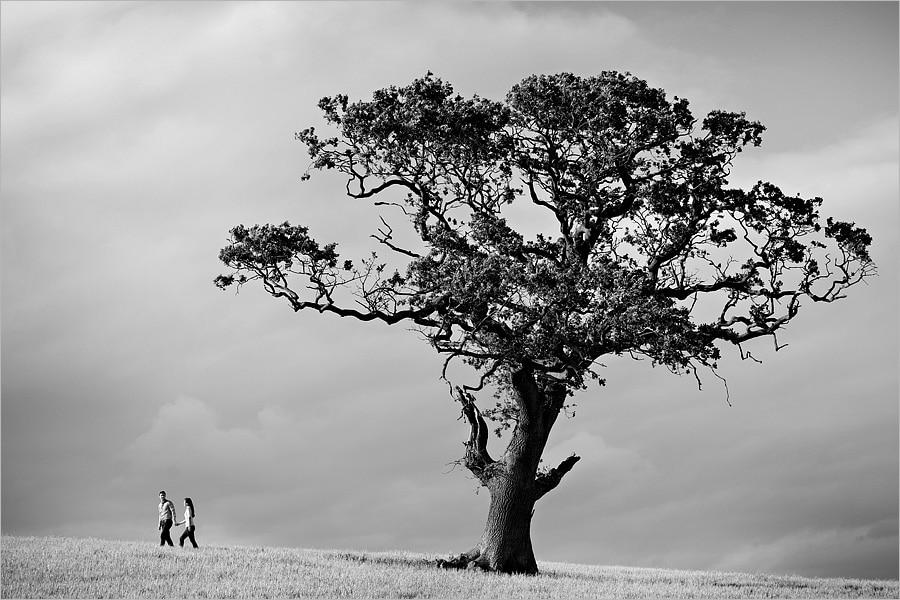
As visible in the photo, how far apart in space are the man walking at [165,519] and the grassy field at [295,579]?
638 millimetres

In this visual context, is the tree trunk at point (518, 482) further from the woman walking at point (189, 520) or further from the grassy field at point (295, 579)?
the woman walking at point (189, 520)

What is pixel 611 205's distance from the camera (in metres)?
31.1

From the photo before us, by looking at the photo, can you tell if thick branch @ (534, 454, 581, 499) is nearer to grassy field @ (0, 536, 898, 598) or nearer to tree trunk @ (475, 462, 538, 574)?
tree trunk @ (475, 462, 538, 574)

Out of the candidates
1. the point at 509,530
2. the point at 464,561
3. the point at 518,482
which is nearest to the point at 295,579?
the point at 464,561

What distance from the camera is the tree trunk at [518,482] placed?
102 ft

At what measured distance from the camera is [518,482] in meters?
31.4

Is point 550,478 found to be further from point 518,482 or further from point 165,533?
point 165,533

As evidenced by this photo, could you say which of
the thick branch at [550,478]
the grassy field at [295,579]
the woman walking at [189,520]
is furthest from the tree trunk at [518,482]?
the woman walking at [189,520]

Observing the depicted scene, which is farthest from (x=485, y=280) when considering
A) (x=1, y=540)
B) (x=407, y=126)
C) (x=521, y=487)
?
(x=1, y=540)

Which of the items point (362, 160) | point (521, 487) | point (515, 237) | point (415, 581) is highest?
point (362, 160)

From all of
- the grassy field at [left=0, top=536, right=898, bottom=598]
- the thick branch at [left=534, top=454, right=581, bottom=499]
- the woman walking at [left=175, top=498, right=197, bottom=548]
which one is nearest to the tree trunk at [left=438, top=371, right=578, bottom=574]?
the thick branch at [left=534, top=454, right=581, bottom=499]

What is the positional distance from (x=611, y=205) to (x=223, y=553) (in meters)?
16.5

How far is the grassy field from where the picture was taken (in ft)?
84.7

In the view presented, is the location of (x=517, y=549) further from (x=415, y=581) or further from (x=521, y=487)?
(x=415, y=581)
